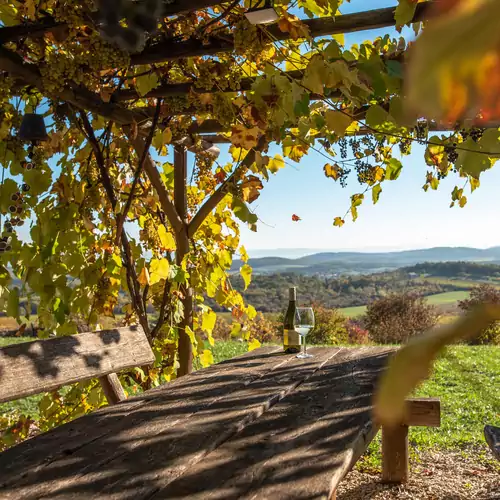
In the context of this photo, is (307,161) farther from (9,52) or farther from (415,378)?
(415,378)

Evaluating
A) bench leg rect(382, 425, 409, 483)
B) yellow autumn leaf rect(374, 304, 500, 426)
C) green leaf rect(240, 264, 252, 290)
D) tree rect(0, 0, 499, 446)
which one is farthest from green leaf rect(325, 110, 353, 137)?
green leaf rect(240, 264, 252, 290)

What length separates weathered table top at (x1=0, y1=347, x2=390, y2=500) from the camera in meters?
1.04

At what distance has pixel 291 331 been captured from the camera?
9.59 ft

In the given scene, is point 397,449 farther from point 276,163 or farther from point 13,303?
point 13,303

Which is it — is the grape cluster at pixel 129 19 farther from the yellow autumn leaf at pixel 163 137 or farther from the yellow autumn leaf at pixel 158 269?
the yellow autumn leaf at pixel 158 269

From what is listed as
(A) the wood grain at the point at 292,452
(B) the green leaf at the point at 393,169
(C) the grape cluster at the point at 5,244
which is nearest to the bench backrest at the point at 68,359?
(C) the grape cluster at the point at 5,244

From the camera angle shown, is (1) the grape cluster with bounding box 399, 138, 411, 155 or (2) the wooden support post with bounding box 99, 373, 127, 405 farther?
(1) the grape cluster with bounding box 399, 138, 411, 155

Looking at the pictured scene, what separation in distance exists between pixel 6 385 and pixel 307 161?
2.13 m

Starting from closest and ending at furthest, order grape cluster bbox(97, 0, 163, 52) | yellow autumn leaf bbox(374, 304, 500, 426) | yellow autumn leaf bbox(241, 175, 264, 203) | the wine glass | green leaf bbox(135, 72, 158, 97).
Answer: yellow autumn leaf bbox(374, 304, 500, 426) < grape cluster bbox(97, 0, 163, 52) < green leaf bbox(135, 72, 158, 97) < the wine glass < yellow autumn leaf bbox(241, 175, 264, 203)

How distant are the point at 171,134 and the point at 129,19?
131 centimetres

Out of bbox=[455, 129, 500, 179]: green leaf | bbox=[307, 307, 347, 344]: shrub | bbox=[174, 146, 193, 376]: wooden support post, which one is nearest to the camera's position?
bbox=[455, 129, 500, 179]: green leaf

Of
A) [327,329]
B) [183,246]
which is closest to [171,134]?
[183,246]

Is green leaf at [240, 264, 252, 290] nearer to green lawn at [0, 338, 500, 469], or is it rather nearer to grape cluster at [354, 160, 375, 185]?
grape cluster at [354, 160, 375, 185]

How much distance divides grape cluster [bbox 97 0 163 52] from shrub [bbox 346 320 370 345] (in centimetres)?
998
